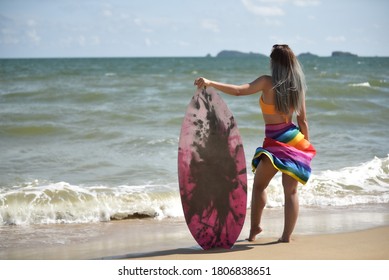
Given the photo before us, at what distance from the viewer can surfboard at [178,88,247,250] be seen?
4125 mm

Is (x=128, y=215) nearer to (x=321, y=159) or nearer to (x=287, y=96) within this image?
(x=287, y=96)

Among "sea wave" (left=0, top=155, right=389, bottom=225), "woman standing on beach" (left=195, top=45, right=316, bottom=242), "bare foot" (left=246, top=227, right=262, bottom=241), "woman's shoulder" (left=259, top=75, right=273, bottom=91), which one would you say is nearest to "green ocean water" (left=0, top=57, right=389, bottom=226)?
"sea wave" (left=0, top=155, right=389, bottom=225)

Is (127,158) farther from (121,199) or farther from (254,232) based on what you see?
(254,232)

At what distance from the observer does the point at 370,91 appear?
19.0m

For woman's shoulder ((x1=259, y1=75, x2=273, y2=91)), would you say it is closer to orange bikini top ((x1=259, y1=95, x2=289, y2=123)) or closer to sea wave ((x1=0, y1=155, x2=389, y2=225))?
orange bikini top ((x1=259, y1=95, x2=289, y2=123))

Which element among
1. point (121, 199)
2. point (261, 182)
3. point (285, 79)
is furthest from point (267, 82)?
point (121, 199)

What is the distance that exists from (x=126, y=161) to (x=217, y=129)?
3.99 metres

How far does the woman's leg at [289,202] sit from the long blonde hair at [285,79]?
507 mm

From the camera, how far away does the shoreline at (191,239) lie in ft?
13.2

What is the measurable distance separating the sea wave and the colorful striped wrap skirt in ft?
6.84

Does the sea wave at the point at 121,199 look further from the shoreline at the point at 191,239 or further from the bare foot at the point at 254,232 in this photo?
the bare foot at the point at 254,232

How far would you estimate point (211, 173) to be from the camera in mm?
4160

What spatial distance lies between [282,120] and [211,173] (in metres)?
0.65
